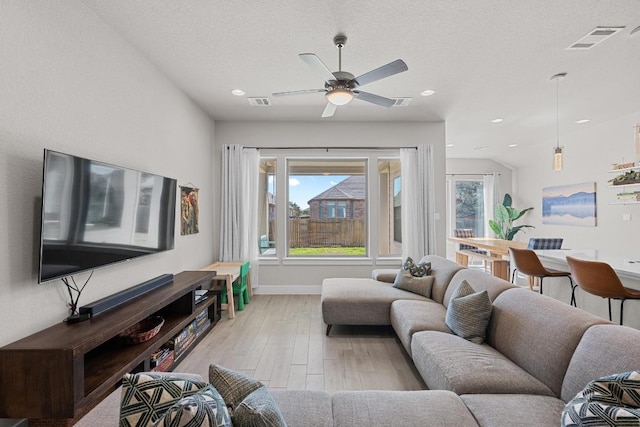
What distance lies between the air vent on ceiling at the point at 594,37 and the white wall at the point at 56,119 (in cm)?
398

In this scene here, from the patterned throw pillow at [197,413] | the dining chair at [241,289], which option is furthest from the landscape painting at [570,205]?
the patterned throw pillow at [197,413]

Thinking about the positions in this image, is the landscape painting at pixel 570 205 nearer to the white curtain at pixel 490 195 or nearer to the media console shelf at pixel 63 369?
the white curtain at pixel 490 195

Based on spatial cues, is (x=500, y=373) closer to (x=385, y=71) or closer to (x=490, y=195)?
(x=385, y=71)

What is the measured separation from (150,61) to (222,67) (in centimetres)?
69

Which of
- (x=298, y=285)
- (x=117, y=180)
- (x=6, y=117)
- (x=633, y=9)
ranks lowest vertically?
(x=298, y=285)

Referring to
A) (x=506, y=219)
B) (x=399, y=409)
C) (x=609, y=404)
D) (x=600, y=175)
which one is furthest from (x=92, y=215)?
(x=506, y=219)

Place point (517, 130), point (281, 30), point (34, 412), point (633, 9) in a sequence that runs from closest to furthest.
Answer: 1. point (34, 412)
2. point (633, 9)
3. point (281, 30)
4. point (517, 130)

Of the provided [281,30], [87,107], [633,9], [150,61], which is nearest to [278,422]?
[87,107]

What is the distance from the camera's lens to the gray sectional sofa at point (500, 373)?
133 cm

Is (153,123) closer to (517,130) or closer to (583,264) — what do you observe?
(583,264)

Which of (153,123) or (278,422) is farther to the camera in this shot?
(153,123)

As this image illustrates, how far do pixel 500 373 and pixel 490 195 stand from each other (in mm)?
7200

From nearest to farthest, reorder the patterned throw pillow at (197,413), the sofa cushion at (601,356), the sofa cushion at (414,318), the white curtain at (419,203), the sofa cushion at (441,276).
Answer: the patterned throw pillow at (197,413)
the sofa cushion at (601,356)
the sofa cushion at (414,318)
the sofa cushion at (441,276)
the white curtain at (419,203)

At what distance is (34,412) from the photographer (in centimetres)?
155
